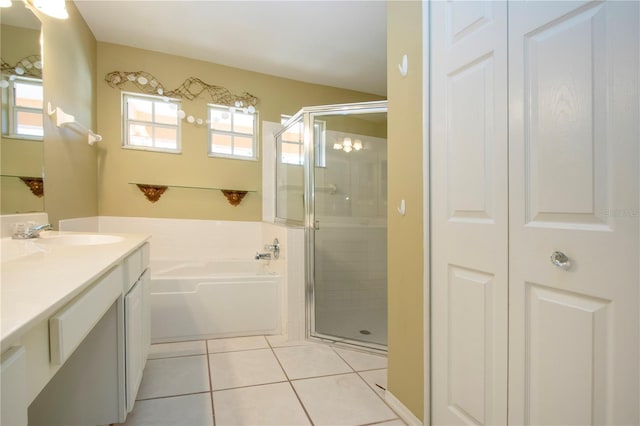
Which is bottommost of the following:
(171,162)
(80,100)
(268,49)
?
(171,162)

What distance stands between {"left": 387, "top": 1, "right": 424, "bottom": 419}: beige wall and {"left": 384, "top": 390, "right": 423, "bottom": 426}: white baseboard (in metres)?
0.02

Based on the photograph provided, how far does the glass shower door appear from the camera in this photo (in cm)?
261

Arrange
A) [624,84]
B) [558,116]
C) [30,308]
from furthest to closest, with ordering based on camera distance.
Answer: [558,116] < [624,84] < [30,308]

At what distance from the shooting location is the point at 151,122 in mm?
3043

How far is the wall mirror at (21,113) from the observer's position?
4.82 feet

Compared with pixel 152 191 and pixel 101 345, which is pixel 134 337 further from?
pixel 152 191

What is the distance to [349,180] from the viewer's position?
9.68 ft

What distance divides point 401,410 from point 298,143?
218cm

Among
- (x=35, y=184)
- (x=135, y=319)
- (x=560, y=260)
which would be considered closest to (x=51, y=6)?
(x=35, y=184)

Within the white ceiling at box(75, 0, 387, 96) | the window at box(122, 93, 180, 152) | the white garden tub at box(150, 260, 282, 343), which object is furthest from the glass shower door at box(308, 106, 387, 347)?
the window at box(122, 93, 180, 152)

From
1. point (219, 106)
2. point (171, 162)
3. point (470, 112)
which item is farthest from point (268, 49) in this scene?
point (470, 112)

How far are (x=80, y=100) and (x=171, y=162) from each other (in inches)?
33.1

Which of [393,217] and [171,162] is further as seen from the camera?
[171,162]

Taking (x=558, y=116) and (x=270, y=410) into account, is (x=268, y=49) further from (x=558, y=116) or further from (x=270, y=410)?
(x=270, y=410)
